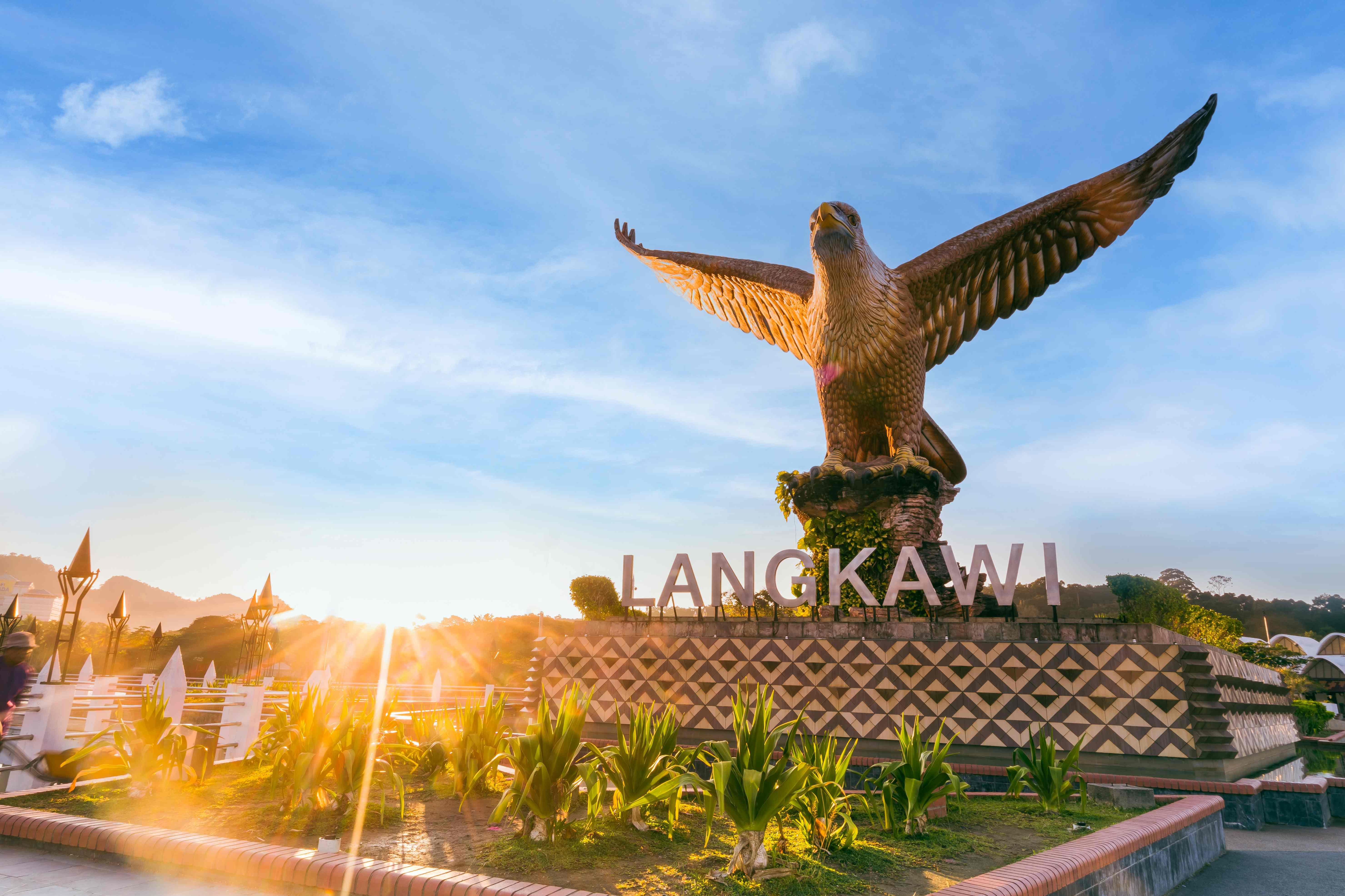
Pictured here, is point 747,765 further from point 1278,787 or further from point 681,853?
point 1278,787

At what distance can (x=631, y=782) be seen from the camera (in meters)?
5.21

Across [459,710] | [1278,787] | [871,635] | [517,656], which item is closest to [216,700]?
[459,710]

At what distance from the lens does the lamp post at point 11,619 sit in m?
13.2

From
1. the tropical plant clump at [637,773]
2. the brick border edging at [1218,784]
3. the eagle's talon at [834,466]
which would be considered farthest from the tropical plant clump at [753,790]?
the eagle's talon at [834,466]

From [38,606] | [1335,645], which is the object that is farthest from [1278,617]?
[38,606]

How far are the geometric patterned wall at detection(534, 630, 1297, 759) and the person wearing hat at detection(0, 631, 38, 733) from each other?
5.41 m

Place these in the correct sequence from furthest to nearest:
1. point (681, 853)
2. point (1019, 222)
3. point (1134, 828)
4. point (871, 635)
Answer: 1. point (1019, 222)
2. point (871, 635)
3. point (1134, 828)
4. point (681, 853)

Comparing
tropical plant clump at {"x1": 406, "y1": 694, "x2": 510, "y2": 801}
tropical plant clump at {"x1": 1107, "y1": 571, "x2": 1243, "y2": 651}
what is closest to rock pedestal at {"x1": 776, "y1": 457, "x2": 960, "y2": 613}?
tropical plant clump at {"x1": 1107, "y1": 571, "x2": 1243, "y2": 651}

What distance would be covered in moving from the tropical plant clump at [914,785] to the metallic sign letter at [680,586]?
6.53 metres

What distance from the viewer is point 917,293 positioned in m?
14.1

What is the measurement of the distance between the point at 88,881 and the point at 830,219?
1238cm

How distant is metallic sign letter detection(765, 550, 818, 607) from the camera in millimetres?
11961

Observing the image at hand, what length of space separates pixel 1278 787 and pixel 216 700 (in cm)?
1807

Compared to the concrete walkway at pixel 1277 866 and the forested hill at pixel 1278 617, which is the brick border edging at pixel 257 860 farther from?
the forested hill at pixel 1278 617
